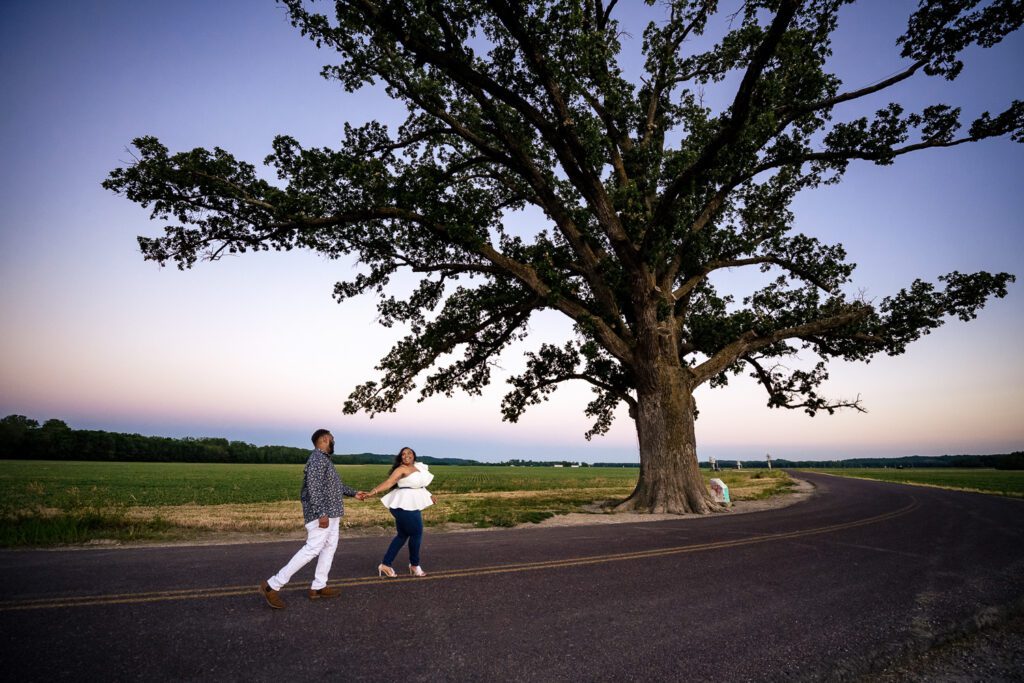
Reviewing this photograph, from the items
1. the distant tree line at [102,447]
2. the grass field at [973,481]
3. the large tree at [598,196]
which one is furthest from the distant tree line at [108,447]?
the large tree at [598,196]

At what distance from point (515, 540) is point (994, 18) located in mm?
16387

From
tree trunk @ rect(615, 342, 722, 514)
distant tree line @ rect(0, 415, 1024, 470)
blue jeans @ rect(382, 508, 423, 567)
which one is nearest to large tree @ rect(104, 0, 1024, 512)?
tree trunk @ rect(615, 342, 722, 514)

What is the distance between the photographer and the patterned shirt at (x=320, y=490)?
5375 millimetres

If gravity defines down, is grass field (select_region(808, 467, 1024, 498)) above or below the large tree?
below

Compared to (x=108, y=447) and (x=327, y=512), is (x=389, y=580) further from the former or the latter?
(x=108, y=447)

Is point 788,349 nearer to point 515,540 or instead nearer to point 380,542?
point 515,540

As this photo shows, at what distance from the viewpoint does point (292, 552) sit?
7.77 m

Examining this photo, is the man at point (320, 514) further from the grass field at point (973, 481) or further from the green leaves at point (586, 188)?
the grass field at point (973, 481)

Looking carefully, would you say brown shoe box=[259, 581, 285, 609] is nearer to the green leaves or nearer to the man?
the man

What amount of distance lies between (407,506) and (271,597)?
78.1 inches

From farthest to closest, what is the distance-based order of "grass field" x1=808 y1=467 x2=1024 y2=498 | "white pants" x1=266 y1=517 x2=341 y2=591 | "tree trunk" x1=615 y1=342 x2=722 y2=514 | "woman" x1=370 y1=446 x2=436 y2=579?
1. "grass field" x1=808 y1=467 x2=1024 y2=498
2. "tree trunk" x1=615 y1=342 x2=722 y2=514
3. "woman" x1=370 y1=446 x2=436 y2=579
4. "white pants" x1=266 y1=517 x2=341 y2=591

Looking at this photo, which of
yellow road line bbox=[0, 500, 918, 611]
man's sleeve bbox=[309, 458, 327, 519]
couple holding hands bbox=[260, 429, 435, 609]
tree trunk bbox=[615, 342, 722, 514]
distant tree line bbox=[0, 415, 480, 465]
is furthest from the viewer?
distant tree line bbox=[0, 415, 480, 465]

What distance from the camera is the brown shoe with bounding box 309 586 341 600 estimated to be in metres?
5.23

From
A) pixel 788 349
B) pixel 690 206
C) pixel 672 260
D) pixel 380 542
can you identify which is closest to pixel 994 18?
pixel 690 206
